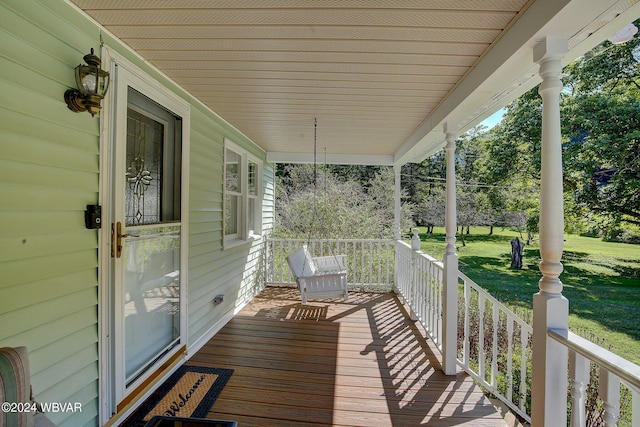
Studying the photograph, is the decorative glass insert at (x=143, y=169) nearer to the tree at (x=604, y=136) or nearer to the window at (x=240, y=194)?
the window at (x=240, y=194)

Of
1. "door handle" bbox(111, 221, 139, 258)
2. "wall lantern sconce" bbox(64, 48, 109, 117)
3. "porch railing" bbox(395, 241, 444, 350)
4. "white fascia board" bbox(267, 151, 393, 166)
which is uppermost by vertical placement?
"white fascia board" bbox(267, 151, 393, 166)

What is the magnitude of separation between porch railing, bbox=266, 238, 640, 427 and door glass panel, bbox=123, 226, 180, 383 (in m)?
2.49

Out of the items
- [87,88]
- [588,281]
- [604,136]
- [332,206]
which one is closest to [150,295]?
[87,88]

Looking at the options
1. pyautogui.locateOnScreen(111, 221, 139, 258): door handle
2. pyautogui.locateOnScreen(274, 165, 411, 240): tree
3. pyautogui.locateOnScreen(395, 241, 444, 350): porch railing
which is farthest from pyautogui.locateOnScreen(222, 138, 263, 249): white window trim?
pyautogui.locateOnScreen(395, 241, 444, 350): porch railing

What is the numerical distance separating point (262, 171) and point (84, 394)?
14.5 feet

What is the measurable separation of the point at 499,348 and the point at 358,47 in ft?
15.1

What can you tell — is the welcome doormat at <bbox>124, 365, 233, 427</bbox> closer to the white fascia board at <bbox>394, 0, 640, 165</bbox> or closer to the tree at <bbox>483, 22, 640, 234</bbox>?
the white fascia board at <bbox>394, 0, 640, 165</bbox>

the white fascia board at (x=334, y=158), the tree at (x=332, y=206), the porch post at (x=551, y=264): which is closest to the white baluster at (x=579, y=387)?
the porch post at (x=551, y=264)

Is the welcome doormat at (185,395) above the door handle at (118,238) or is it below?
below

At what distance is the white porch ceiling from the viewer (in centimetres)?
159

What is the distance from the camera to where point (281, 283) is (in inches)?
231

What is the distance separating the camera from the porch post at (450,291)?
9.29 feet

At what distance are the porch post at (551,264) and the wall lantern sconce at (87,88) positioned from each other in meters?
2.33

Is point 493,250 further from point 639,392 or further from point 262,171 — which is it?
point 639,392
